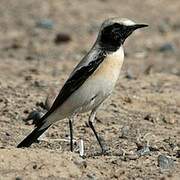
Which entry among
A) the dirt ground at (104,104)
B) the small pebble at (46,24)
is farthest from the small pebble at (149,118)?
the small pebble at (46,24)

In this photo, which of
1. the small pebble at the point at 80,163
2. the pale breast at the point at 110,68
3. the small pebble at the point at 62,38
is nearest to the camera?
the small pebble at the point at 80,163

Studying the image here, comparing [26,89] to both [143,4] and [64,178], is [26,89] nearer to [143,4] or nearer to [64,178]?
[64,178]

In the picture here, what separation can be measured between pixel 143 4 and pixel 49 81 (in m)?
8.34

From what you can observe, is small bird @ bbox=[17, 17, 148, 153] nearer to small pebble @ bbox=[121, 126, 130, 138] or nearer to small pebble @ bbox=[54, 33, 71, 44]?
small pebble @ bbox=[121, 126, 130, 138]

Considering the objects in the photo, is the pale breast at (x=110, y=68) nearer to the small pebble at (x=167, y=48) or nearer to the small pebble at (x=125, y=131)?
the small pebble at (x=125, y=131)

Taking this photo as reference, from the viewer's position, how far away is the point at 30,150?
7551mm

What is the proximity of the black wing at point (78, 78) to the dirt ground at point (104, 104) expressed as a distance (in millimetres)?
579

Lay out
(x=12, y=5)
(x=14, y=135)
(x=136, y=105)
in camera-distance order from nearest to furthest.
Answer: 1. (x=14, y=135)
2. (x=136, y=105)
3. (x=12, y=5)

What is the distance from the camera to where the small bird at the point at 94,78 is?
316 inches

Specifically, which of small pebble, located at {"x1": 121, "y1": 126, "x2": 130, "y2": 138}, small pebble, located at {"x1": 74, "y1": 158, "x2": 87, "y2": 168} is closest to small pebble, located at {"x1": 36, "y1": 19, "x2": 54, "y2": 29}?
small pebble, located at {"x1": 121, "y1": 126, "x2": 130, "y2": 138}

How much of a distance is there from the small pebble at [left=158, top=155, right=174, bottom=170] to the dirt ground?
0.02 metres

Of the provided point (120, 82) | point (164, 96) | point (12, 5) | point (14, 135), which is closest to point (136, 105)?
point (164, 96)

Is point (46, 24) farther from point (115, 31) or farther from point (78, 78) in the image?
point (78, 78)

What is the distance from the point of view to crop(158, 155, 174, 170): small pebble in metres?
7.50
